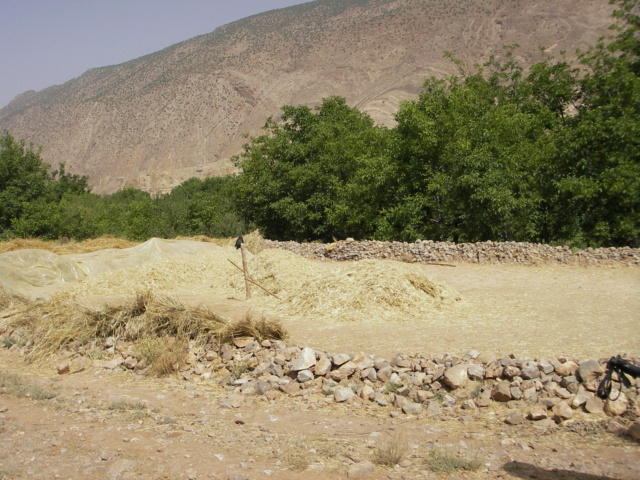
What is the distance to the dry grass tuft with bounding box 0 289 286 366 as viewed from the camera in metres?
7.39

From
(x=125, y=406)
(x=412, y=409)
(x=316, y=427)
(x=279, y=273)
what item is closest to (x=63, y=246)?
(x=279, y=273)

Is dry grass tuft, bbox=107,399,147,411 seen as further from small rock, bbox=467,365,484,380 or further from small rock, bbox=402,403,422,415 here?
small rock, bbox=467,365,484,380

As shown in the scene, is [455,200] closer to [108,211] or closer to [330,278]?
[330,278]

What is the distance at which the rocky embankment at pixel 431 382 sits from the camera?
197 inches

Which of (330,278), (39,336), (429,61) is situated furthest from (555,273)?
(429,61)

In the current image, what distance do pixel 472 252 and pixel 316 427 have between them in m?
9.29

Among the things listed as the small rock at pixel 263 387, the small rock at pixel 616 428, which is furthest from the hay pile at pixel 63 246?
the small rock at pixel 616 428

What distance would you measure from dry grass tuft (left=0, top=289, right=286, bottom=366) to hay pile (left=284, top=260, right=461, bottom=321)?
1.62 meters

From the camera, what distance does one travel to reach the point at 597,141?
45.6 feet

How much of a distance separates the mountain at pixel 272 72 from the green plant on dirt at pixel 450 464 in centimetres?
4913

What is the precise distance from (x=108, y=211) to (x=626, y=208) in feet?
90.1

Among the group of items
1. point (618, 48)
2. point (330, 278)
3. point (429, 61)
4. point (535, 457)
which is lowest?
point (535, 457)

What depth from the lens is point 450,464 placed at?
13.8 ft

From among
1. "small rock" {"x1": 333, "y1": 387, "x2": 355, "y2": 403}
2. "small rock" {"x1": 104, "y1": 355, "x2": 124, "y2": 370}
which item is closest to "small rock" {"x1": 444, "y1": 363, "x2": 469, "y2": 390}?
"small rock" {"x1": 333, "y1": 387, "x2": 355, "y2": 403}
